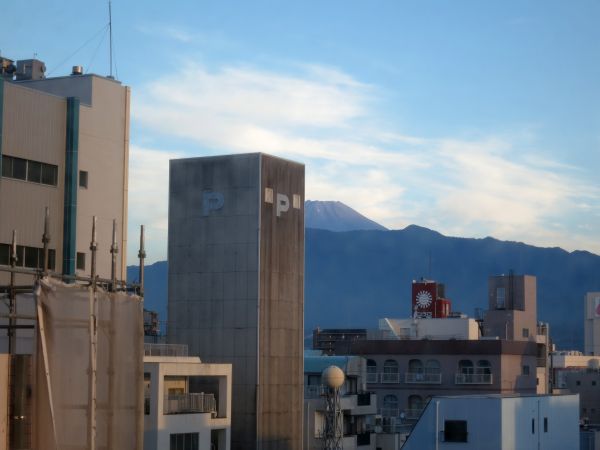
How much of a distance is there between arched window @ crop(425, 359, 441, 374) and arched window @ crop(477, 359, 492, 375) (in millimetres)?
3834

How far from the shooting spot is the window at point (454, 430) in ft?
200

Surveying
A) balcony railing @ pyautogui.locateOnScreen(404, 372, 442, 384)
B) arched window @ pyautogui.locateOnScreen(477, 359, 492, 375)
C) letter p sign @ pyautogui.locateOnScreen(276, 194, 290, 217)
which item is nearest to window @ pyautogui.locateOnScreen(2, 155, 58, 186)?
letter p sign @ pyautogui.locateOnScreen(276, 194, 290, 217)

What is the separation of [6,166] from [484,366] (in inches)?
2770

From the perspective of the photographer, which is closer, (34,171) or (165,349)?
(34,171)

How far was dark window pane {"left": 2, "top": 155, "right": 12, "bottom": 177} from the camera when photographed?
40031mm

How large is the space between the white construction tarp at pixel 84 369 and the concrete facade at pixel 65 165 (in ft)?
29.3

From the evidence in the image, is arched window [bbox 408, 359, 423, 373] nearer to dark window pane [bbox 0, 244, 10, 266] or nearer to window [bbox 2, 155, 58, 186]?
window [bbox 2, 155, 58, 186]

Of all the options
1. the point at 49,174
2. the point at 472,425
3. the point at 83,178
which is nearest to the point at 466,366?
the point at 472,425

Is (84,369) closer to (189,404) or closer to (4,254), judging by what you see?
(4,254)

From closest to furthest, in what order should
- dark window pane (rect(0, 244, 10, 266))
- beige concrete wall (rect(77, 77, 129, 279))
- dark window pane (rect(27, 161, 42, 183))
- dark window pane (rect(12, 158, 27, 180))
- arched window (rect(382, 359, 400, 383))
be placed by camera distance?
dark window pane (rect(0, 244, 10, 266)), dark window pane (rect(12, 158, 27, 180)), dark window pane (rect(27, 161, 42, 183)), beige concrete wall (rect(77, 77, 129, 279)), arched window (rect(382, 359, 400, 383))

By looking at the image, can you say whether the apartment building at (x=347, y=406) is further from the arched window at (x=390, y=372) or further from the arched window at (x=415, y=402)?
the arched window at (x=390, y=372)

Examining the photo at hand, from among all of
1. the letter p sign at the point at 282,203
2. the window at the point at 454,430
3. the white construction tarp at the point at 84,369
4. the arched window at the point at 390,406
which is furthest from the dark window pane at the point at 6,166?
the arched window at the point at 390,406

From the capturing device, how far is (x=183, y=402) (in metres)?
50.2

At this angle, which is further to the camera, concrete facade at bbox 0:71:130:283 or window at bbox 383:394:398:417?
window at bbox 383:394:398:417
